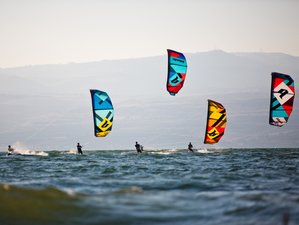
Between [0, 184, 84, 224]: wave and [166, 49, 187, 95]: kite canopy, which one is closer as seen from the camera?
[0, 184, 84, 224]: wave

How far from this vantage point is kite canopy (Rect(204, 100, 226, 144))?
144 feet

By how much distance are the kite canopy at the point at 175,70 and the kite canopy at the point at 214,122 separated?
10.5ft

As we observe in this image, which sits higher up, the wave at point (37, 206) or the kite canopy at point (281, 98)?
the kite canopy at point (281, 98)

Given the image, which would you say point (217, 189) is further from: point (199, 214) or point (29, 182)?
point (29, 182)

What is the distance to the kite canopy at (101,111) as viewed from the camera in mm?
43750

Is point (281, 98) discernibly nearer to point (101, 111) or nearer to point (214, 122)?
point (214, 122)

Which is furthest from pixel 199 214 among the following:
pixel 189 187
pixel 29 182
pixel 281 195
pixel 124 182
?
pixel 29 182

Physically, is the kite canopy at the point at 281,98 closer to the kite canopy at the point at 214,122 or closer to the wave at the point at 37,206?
the kite canopy at the point at 214,122

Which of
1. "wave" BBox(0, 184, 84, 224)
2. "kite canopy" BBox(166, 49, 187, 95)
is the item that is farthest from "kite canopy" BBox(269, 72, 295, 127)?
"wave" BBox(0, 184, 84, 224)

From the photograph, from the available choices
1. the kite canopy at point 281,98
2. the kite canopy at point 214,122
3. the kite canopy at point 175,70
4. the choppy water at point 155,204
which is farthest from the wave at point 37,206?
the kite canopy at point 214,122

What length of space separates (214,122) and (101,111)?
934 centimetres

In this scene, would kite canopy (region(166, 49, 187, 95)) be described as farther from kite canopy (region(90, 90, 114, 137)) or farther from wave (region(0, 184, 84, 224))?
wave (region(0, 184, 84, 224))

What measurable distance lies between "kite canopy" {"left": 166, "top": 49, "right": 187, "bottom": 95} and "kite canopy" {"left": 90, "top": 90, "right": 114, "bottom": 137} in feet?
16.8

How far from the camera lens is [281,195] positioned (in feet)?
57.0
